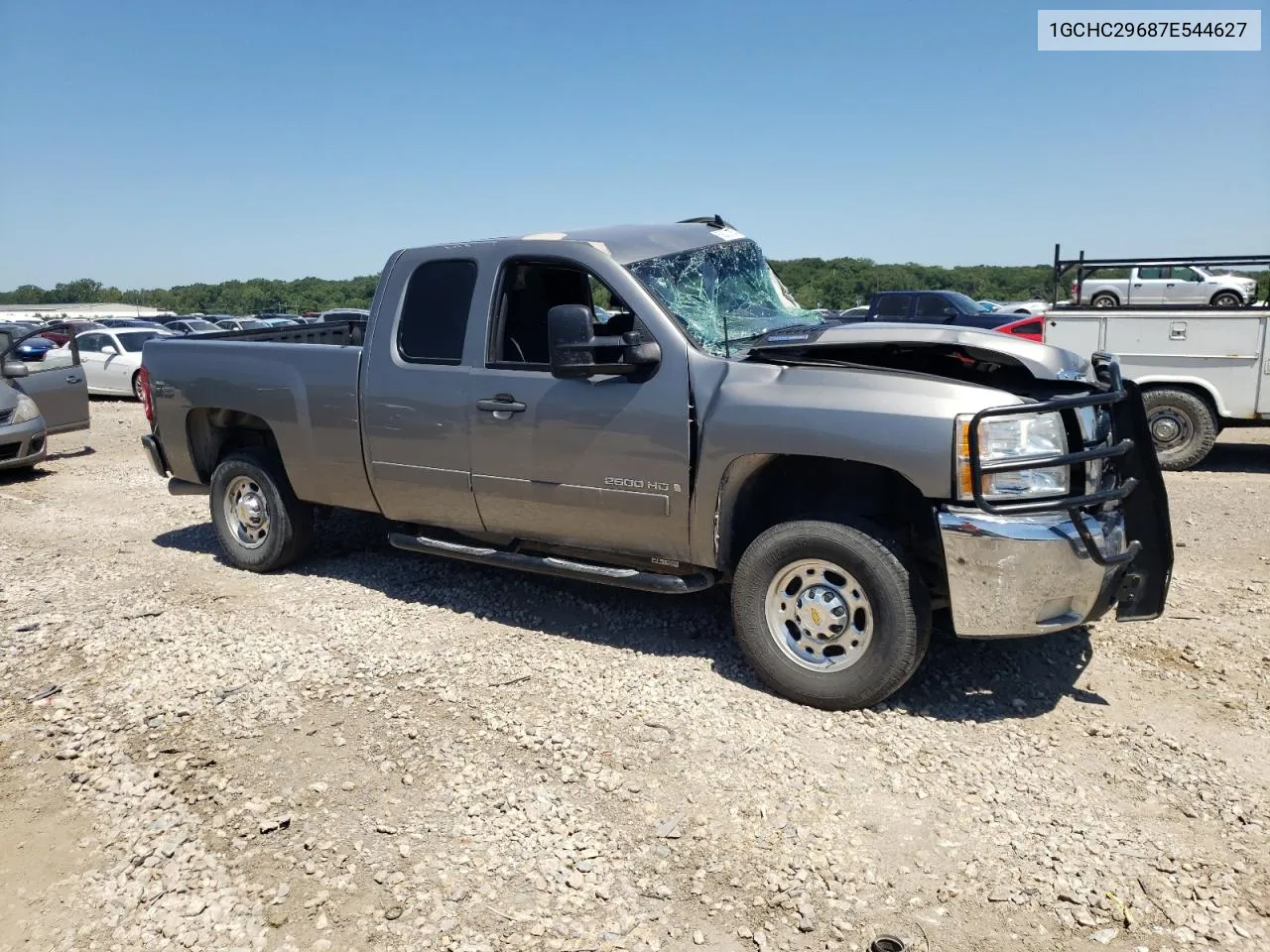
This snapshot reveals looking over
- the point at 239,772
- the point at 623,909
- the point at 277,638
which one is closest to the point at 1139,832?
the point at 623,909

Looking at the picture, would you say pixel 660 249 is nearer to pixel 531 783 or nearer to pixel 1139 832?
pixel 531 783

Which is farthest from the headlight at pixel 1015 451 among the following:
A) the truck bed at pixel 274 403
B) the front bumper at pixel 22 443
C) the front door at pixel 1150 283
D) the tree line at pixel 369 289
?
the tree line at pixel 369 289

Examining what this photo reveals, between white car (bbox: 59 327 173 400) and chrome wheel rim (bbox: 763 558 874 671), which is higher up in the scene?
white car (bbox: 59 327 173 400)

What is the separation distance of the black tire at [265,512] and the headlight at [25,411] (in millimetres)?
5029

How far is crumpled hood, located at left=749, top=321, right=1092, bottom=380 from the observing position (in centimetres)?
415

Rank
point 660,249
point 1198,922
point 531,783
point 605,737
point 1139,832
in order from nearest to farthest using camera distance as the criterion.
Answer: point 1198,922 < point 1139,832 < point 531,783 < point 605,737 < point 660,249

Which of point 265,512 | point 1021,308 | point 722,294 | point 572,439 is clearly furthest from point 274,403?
point 1021,308

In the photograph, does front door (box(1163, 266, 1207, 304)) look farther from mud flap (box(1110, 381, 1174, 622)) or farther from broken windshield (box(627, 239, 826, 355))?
mud flap (box(1110, 381, 1174, 622))

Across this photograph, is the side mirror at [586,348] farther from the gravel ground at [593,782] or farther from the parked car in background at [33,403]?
the parked car in background at [33,403]

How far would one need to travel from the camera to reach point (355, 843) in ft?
11.0

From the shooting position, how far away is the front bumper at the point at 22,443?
9.96 metres

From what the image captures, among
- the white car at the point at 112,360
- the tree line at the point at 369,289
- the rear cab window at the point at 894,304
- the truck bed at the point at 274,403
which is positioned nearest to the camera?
the truck bed at the point at 274,403

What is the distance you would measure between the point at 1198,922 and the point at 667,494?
2562 mm

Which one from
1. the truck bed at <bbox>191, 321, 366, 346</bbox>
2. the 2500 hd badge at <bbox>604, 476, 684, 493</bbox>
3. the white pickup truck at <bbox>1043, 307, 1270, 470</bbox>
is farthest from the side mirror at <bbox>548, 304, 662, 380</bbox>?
the white pickup truck at <bbox>1043, 307, 1270, 470</bbox>
